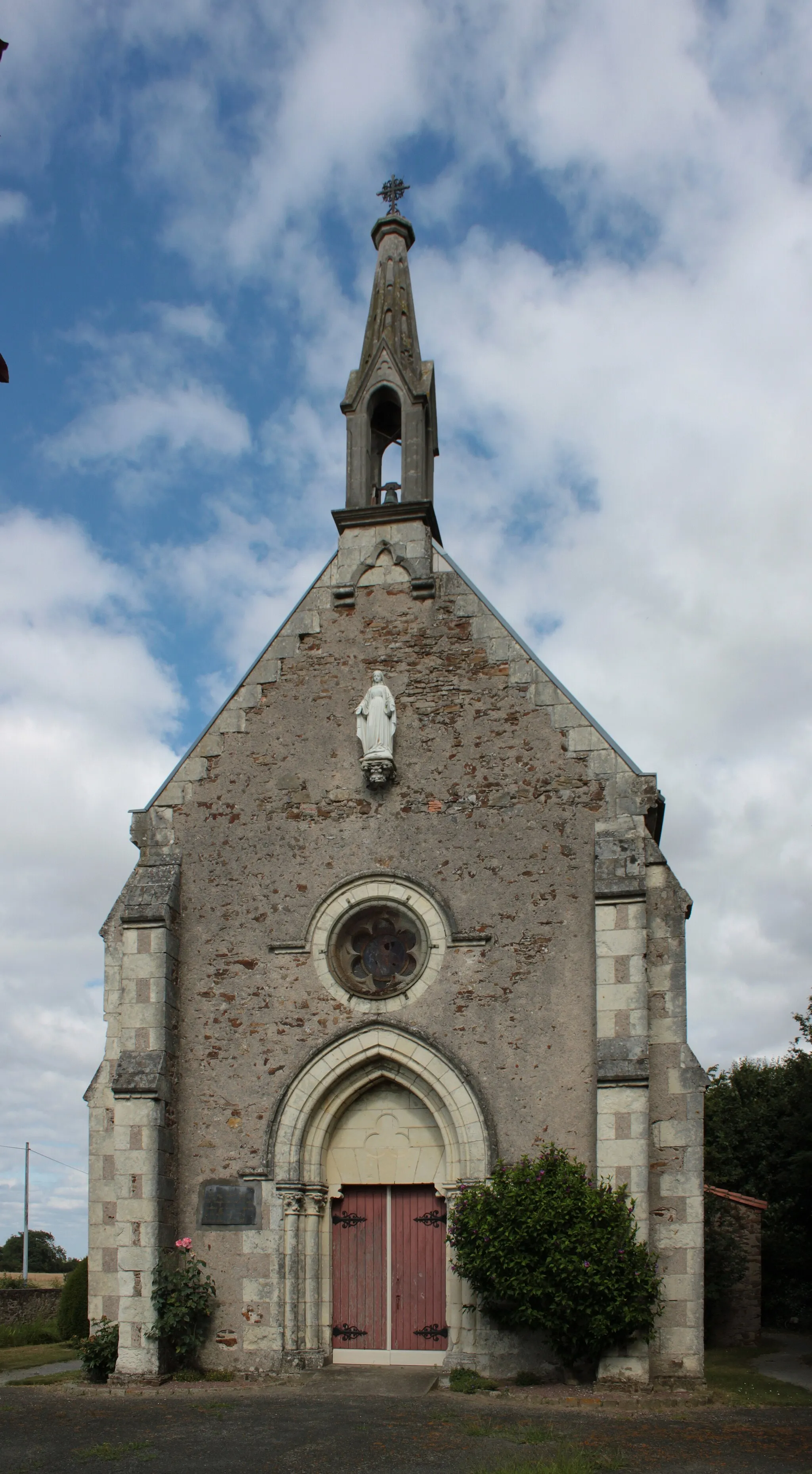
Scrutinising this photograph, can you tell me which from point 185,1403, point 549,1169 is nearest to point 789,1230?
point 549,1169

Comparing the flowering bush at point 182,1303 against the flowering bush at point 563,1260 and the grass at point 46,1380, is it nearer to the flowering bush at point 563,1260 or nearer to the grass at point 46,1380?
the grass at point 46,1380

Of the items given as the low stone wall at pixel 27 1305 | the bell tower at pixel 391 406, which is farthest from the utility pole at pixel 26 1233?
the bell tower at pixel 391 406

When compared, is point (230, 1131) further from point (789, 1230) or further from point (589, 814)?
point (789, 1230)

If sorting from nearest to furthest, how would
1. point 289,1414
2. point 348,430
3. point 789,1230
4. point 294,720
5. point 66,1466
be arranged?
1. point 66,1466
2. point 289,1414
3. point 294,720
4. point 348,430
5. point 789,1230

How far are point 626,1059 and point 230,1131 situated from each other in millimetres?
4144

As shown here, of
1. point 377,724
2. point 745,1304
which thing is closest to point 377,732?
point 377,724

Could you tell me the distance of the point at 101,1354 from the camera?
1195 centimetres

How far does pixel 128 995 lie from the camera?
41.9 ft

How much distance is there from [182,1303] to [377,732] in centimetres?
600

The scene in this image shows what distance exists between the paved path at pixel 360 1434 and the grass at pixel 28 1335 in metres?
7.69

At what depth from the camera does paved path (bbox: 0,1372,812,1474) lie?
783 cm

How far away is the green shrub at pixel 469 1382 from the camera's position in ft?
35.5

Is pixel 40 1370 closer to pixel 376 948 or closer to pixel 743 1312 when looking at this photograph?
pixel 376 948

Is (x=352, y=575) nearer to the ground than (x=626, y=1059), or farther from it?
farther from it
